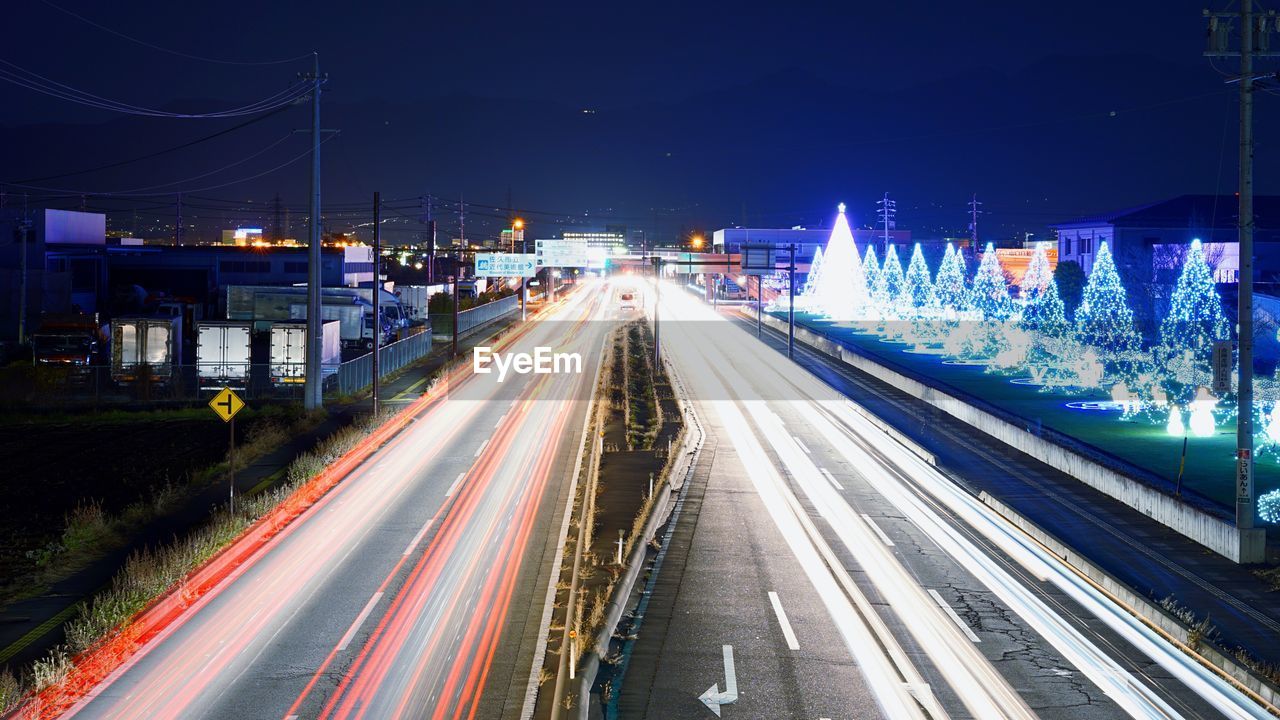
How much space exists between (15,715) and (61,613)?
16.1 feet

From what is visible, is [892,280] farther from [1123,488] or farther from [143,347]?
[1123,488]

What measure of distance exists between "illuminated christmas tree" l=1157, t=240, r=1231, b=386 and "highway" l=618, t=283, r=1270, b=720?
879 inches

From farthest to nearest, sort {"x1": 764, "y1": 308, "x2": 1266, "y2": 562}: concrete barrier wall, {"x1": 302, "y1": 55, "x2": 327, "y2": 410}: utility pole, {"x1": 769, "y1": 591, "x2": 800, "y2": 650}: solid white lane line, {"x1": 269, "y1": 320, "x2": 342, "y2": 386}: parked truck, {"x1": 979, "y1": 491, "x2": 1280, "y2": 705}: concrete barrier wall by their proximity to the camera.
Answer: {"x1": 269, "y1": 320, "x2": 342, "y2": 386}: parked truck, {"x1": 302, "y1": 55, "x2": 327, "y2": 410}: utility pole, {"x1": 764, "y1": 308, "x2": 1266, "y2": 562}: concrete barrier wall, {"x1": 769, "y1": 591, "x2": 800, "y2": 650}: solid white lane line, {"x1": 979, "y1": 491, "x2": 1280, "y2": 705}: concrete barrier wall

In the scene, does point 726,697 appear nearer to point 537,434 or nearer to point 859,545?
point 859,545

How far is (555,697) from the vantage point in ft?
41.6

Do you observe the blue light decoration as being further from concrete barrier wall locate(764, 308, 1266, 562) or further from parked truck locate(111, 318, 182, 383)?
parked truck locate(111, 318, 182, 383)

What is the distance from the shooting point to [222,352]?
44.8 m

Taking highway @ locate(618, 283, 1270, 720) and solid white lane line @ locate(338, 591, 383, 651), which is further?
solid white lane line @ locate(338, 591, 383, 651)

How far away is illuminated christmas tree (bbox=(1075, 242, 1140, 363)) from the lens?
5272cm

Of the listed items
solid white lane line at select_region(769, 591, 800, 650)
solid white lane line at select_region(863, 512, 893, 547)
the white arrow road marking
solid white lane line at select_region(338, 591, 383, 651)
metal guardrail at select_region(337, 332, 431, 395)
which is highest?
metal guardrail at select_region(337, 332, 431, 395)

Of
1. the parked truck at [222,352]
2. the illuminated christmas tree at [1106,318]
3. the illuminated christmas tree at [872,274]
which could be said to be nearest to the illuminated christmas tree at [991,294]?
the illuminated christmas tree at [1106,318]

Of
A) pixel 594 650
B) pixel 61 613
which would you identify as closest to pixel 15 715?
pixel 61 613

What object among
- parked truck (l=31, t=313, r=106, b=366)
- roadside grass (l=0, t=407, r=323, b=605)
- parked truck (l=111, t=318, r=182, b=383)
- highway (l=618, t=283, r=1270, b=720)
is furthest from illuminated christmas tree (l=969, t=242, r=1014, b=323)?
roadside grass (l=0, t=407, r=323, b=605)

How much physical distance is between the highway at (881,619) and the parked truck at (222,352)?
75.6 ft
